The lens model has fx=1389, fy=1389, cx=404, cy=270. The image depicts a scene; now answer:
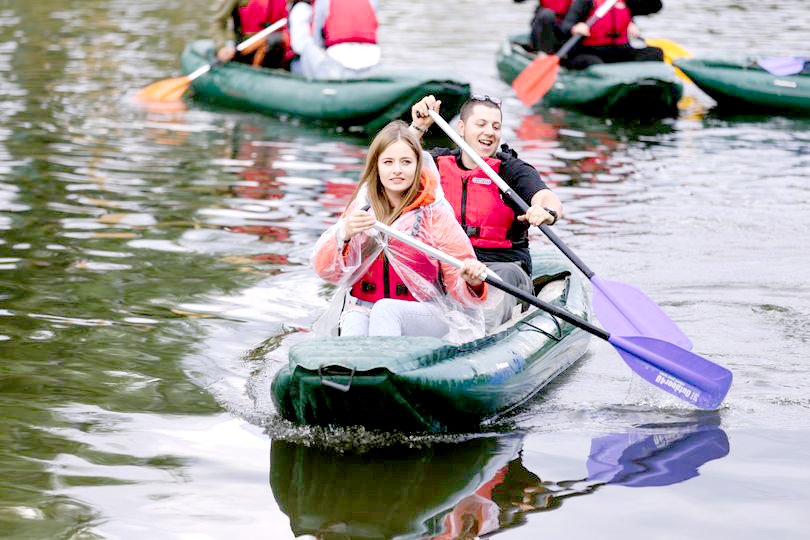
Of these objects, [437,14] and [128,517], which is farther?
[437,14]

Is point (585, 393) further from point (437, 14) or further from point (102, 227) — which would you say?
point (437, 14)

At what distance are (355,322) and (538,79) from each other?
830 cm

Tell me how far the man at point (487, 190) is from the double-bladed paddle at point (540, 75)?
7056 millimetres

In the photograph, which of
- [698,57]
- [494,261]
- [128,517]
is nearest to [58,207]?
[494,261]

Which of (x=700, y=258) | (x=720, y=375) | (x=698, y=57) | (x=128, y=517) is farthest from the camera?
(x=698, y=57)

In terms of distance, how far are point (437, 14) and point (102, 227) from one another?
49.8 feet

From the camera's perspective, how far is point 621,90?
41.7 ft

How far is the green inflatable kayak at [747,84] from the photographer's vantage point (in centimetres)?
1288

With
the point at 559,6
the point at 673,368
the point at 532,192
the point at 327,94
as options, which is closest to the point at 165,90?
the point at 327,94

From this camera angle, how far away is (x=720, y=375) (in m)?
5.43

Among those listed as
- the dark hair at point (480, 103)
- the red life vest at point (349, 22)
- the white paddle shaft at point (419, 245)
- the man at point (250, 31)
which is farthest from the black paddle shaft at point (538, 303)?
the man at point (250, 31)

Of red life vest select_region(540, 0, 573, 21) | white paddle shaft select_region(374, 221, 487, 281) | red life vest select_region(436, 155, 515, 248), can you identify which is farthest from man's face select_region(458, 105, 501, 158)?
red life vest select_region(540, 0, 573, 21)

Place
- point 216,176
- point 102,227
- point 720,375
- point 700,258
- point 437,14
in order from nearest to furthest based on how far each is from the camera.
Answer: point 720,375, point 700,258, point 102,227, point 216,176, point 437,14

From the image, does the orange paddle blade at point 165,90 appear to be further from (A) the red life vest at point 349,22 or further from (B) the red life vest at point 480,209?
(B) the red life vest at point 480,209
